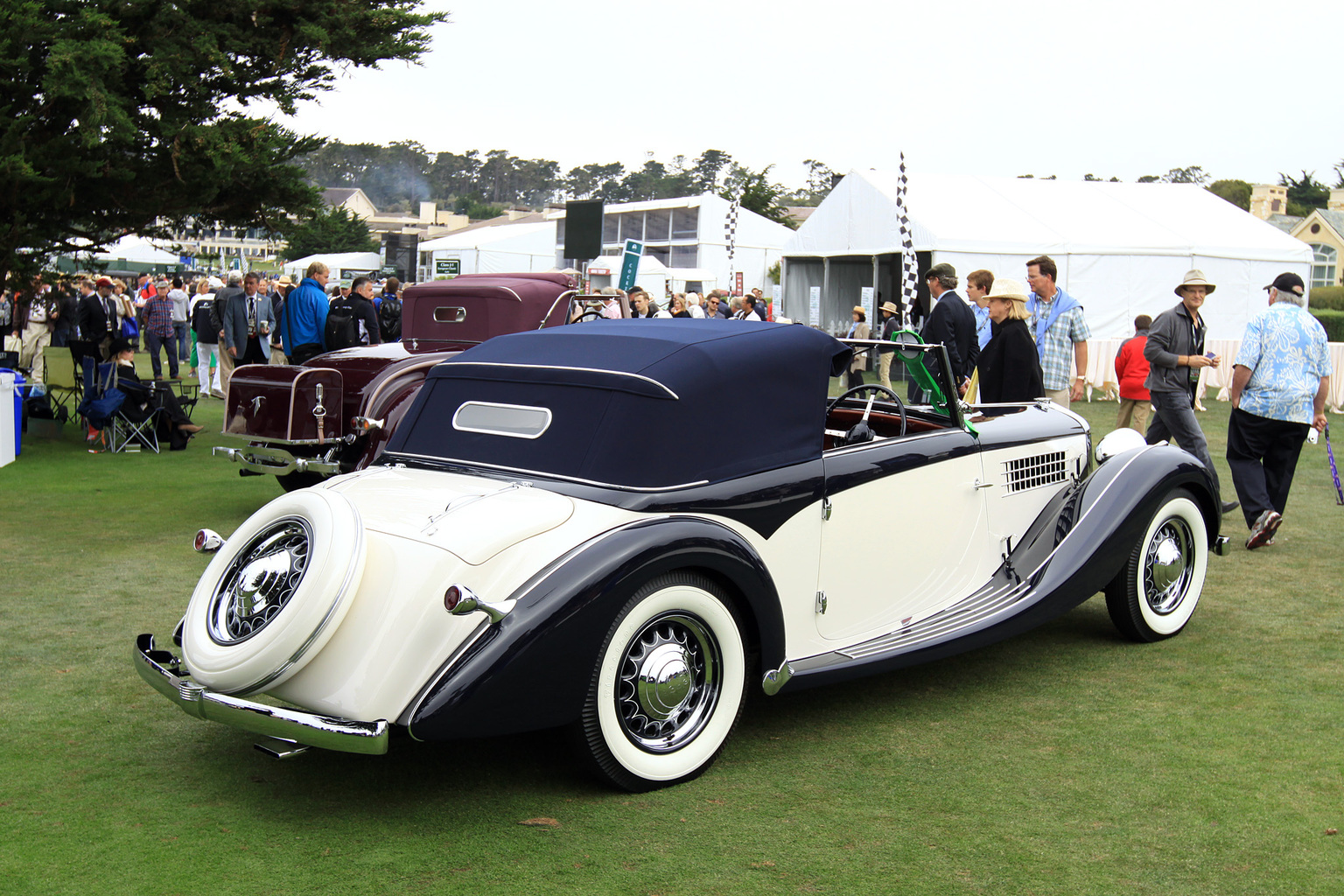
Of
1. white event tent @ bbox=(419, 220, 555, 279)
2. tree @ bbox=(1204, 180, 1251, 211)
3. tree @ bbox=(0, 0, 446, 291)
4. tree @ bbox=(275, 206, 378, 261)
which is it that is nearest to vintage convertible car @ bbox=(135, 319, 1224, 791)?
tree @ bbox=(0, 0, 446, 291)

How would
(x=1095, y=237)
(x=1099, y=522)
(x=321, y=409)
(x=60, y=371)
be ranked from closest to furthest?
(x=1099, y=522)
(x=321, y=409)
(x=60, y=371)
(x=1095, y=237)

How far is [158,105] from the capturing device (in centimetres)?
1173

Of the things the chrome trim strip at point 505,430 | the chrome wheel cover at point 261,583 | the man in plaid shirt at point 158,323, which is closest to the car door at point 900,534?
the chrome trim strip at point 505,430

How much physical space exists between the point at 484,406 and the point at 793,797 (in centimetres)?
181

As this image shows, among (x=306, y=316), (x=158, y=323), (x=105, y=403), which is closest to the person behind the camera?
(x=105, y=403)

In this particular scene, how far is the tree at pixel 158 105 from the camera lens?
10.5 meters

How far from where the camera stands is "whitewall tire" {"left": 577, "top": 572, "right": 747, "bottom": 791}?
344 cm

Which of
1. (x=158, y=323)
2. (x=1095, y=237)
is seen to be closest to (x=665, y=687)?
(x=158, y=323)

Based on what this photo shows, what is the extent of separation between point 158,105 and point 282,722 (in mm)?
10610

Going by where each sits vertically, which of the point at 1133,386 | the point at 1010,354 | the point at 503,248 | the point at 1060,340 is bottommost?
the point at 1133,386

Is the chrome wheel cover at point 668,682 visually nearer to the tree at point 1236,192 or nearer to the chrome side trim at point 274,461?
the chrome side trim at point 274,461

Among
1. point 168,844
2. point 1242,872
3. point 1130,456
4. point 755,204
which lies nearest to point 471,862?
point 168,844

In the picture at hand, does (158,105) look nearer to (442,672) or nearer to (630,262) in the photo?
(630,262)

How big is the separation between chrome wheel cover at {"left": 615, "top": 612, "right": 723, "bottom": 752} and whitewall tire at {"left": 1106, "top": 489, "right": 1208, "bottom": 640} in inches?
97.5
